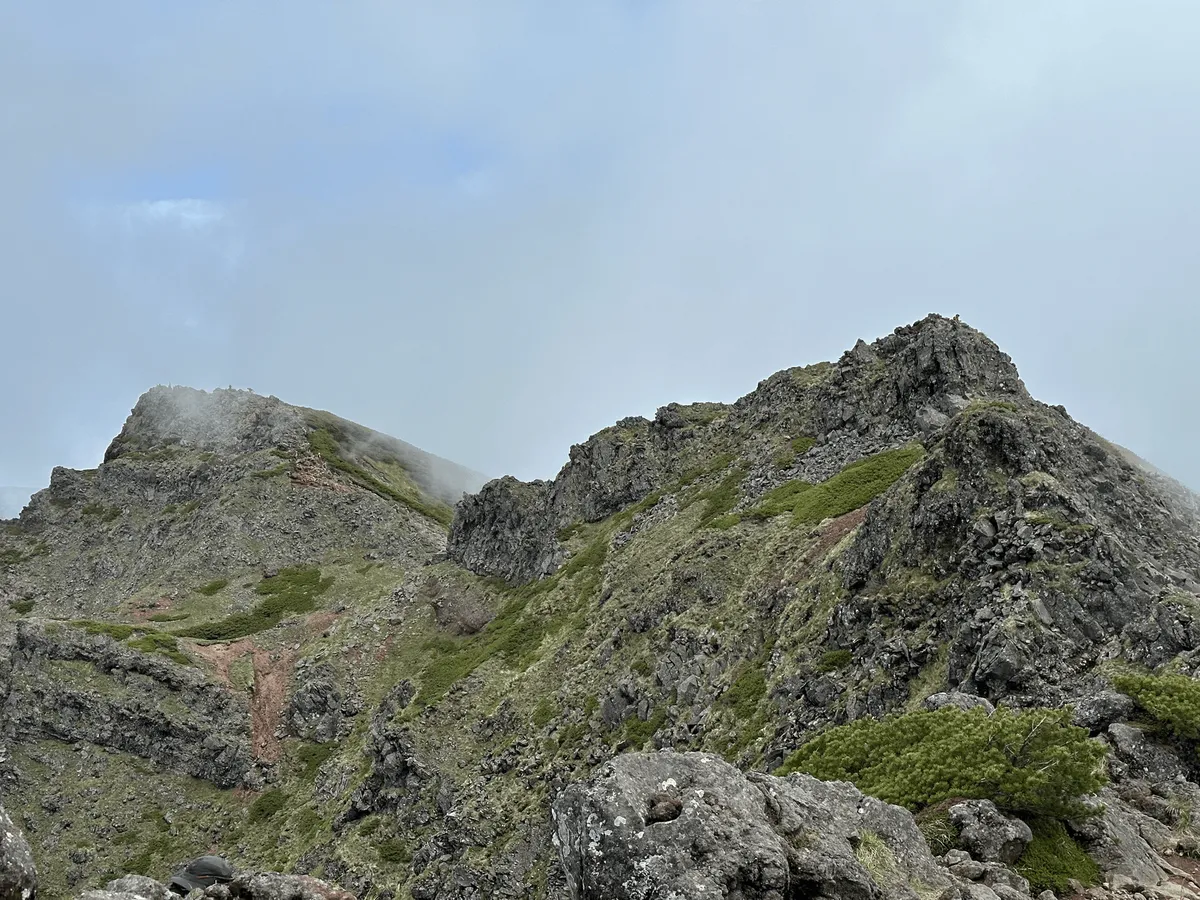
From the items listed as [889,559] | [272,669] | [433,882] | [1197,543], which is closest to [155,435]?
[272,669]

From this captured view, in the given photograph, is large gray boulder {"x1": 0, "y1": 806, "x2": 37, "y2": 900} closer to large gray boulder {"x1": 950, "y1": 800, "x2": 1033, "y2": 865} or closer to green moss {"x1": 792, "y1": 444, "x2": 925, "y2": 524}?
large gray boulder {"x1": 950, "y1": 800, "x2": 1033, "y2": 865}

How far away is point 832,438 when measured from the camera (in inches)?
2598

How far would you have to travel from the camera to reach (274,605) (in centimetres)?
10150

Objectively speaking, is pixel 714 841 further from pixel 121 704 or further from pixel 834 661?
pixel 121 704

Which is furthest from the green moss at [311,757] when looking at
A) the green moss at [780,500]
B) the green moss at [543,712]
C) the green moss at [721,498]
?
the green moss at [780,500]

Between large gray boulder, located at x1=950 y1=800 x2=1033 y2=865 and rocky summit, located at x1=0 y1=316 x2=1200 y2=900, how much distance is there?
0.07m

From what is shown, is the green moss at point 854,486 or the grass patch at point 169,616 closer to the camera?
the green moss at point 854,486

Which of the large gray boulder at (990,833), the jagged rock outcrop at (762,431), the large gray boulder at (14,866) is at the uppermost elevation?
the jagged rock outcrop at (762,431)

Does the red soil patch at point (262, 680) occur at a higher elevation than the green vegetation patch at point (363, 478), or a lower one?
lower

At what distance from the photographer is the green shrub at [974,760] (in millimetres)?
15953

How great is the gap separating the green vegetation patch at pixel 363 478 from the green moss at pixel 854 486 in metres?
93.6

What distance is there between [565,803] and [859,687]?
20303 millimetres

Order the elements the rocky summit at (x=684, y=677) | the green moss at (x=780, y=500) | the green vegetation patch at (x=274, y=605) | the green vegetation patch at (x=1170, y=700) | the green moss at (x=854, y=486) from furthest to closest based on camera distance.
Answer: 1. the green vegetation patch at (x=274, y=605)
2. the green moss at (x=780, y=500)
3. the green moss at (x=854, y=486)
4. the green vegetation patch at (x=1170, y=700)
5. the rocky summit at (x=684, y=677)

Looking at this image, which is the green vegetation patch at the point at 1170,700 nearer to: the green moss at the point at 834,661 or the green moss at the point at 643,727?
the green moss at the point at 834,661
